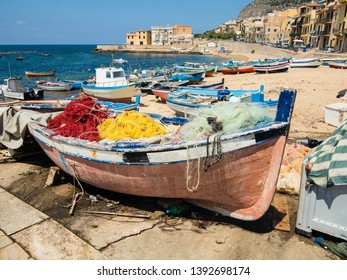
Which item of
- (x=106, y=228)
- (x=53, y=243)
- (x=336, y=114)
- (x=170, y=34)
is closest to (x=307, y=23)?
(x=170, y=34)

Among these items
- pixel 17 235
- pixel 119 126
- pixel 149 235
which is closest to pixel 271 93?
pixel 119 126

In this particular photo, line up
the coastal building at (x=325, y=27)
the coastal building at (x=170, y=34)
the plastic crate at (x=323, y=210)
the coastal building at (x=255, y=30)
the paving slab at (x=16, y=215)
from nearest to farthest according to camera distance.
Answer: the plastic crate at (x=323, y=210)
the paving slab at (x=16, y=215)
the coastal building at (x=325, y=27)
the coastal building at (x=255, y=30)
the coastal building at (x=170, y=34)

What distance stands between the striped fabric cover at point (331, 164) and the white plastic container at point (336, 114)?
6.26 metres

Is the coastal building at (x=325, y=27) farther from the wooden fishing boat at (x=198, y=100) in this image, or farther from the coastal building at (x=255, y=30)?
the wooden fishing boat at (x=198, y=100)

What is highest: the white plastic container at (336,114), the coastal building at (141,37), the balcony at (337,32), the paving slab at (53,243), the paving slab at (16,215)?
the coastal building at (141,37)

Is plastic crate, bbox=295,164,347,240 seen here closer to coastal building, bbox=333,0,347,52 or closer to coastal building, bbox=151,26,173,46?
coastal building, bbox=333,0,347,52

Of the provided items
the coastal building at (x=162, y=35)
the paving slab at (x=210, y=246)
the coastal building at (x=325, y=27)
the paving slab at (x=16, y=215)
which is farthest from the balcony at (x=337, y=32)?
the coastal building at (x=162, y=35)

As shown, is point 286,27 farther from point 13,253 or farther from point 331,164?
point 13,253

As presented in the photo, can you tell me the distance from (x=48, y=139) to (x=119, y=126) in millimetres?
1813

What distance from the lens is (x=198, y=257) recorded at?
4.27m

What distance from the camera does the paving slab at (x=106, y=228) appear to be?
15.6ft

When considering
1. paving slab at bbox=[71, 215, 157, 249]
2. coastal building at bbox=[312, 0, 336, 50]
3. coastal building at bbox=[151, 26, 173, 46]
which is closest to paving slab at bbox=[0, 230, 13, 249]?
paving slab at bbox=[71, 215, 157, 249]

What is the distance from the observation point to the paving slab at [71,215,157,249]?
4.75 meters
